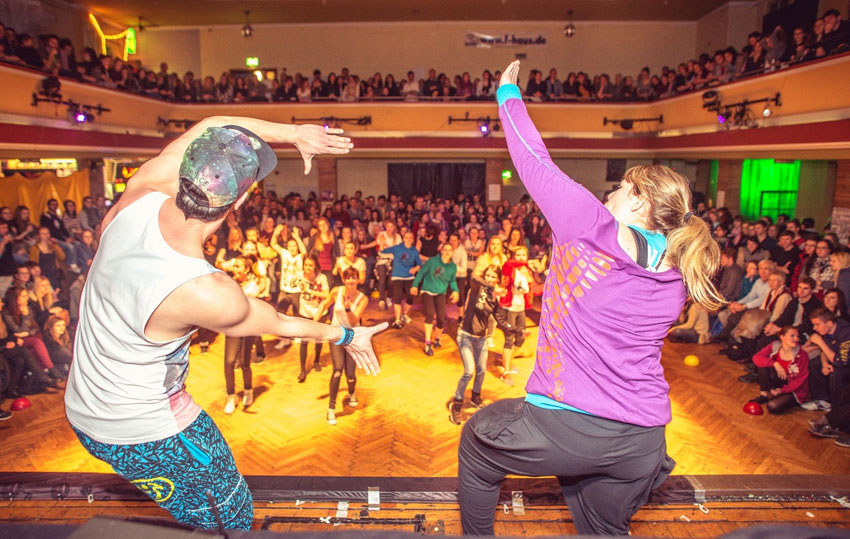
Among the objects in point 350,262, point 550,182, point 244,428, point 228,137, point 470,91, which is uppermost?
point 470,91

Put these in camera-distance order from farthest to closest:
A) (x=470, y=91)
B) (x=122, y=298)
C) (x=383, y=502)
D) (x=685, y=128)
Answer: (x=470, y=91) < (x=685, y=128) < (x=383, y=502) < (x=122, y=298)

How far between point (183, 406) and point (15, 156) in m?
12.0

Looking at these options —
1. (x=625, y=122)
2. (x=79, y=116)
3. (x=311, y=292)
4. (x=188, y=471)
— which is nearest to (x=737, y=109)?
(x=625, y=122)

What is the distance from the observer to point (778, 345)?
598cm

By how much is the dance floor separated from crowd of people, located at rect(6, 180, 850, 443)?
0.25 meters

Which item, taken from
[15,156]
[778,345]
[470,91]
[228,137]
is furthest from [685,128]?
[15,156]

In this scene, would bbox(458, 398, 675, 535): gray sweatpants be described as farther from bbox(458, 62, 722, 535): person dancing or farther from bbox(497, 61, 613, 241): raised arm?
bbox(497, 61, 613, 241): raised arm

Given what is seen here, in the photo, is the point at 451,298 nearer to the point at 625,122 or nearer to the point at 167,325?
the point at 167,325

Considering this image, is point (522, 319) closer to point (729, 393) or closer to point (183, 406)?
point (729, 393)

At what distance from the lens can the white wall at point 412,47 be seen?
1889 cm

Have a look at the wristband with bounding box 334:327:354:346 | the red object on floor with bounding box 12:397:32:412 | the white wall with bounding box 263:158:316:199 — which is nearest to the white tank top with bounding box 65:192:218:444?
the wristband with bounding box 334:327:354:346

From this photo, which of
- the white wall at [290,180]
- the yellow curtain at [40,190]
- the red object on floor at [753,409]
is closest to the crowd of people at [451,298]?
the red object on floor at [753,409]

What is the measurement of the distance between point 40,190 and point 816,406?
50.8ft

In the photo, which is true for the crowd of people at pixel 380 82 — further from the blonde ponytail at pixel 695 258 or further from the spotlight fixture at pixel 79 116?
the blonde ponytail at pixel 695 258
